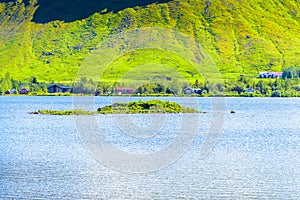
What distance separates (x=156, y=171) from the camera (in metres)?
55.0

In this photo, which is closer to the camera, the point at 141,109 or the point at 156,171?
the point at 156,171

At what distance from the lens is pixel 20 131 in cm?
8962

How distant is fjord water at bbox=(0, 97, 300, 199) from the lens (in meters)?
46.9

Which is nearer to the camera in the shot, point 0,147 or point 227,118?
point 0,147

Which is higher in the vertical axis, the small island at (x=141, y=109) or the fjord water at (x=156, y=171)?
the small island at (x=141, y=109)

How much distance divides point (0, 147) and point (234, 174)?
86.4ft

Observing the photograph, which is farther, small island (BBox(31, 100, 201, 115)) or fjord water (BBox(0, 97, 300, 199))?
small island (BBox(31, 100, 201, 115))

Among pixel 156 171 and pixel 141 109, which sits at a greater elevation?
pixel 141 109

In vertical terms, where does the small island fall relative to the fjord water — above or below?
above

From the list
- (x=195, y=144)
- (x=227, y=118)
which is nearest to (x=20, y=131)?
(x=195, y=144)

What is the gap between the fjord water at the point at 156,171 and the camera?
4688cm

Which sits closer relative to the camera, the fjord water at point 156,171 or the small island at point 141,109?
the fjord water at point 156,171

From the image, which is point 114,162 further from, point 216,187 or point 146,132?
point 146,132

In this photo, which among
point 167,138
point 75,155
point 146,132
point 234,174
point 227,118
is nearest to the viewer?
point 234,174
